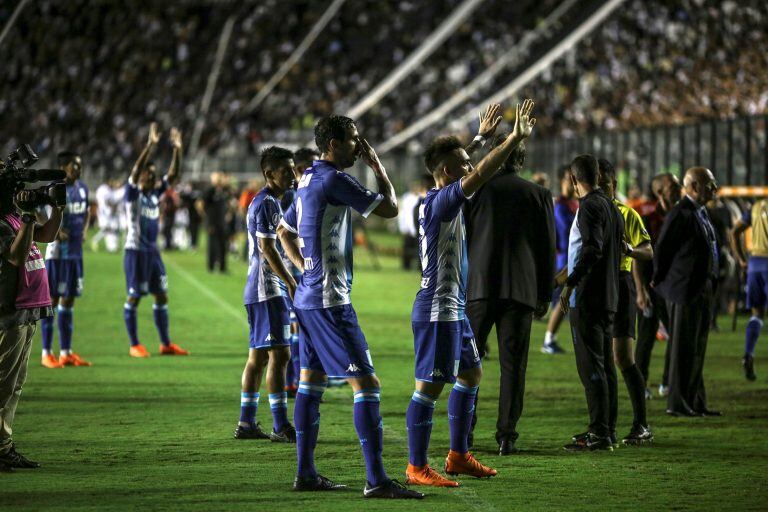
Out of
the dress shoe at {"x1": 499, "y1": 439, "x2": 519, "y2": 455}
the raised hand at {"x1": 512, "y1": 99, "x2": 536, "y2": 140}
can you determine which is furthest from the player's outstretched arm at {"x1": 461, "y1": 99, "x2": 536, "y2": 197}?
the dress shoe at {"x1": 499, "y1": 439, "x2": 519, "y2": 455}

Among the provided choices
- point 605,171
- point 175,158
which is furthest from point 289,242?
point 175,158

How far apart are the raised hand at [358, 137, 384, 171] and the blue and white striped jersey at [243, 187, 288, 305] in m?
2.03

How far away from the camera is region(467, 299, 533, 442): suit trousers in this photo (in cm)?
861

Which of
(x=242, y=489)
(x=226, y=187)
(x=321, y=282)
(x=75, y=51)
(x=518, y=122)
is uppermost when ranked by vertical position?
(x=75, y=51)

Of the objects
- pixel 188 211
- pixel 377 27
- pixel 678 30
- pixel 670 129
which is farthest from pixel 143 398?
pixel 377 27

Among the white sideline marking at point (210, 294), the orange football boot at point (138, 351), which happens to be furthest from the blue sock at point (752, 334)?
the white sideline marking at point (210, 294)

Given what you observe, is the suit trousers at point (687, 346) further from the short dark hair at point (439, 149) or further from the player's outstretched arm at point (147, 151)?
the player's outstretched arm at point (147, 151)

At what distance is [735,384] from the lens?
1266 centimetres

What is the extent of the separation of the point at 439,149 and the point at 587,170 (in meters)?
1.68

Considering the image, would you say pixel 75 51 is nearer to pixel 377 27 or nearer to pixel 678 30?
pixel 377 27

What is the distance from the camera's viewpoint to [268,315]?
9227 mm

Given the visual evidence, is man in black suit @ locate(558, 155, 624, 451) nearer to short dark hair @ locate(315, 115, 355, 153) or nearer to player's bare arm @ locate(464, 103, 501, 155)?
player's bare arm @ locate(464, 103, 501, 155)

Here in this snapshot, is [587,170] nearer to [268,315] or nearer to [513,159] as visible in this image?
[513,159]

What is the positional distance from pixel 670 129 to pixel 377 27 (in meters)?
39.2
